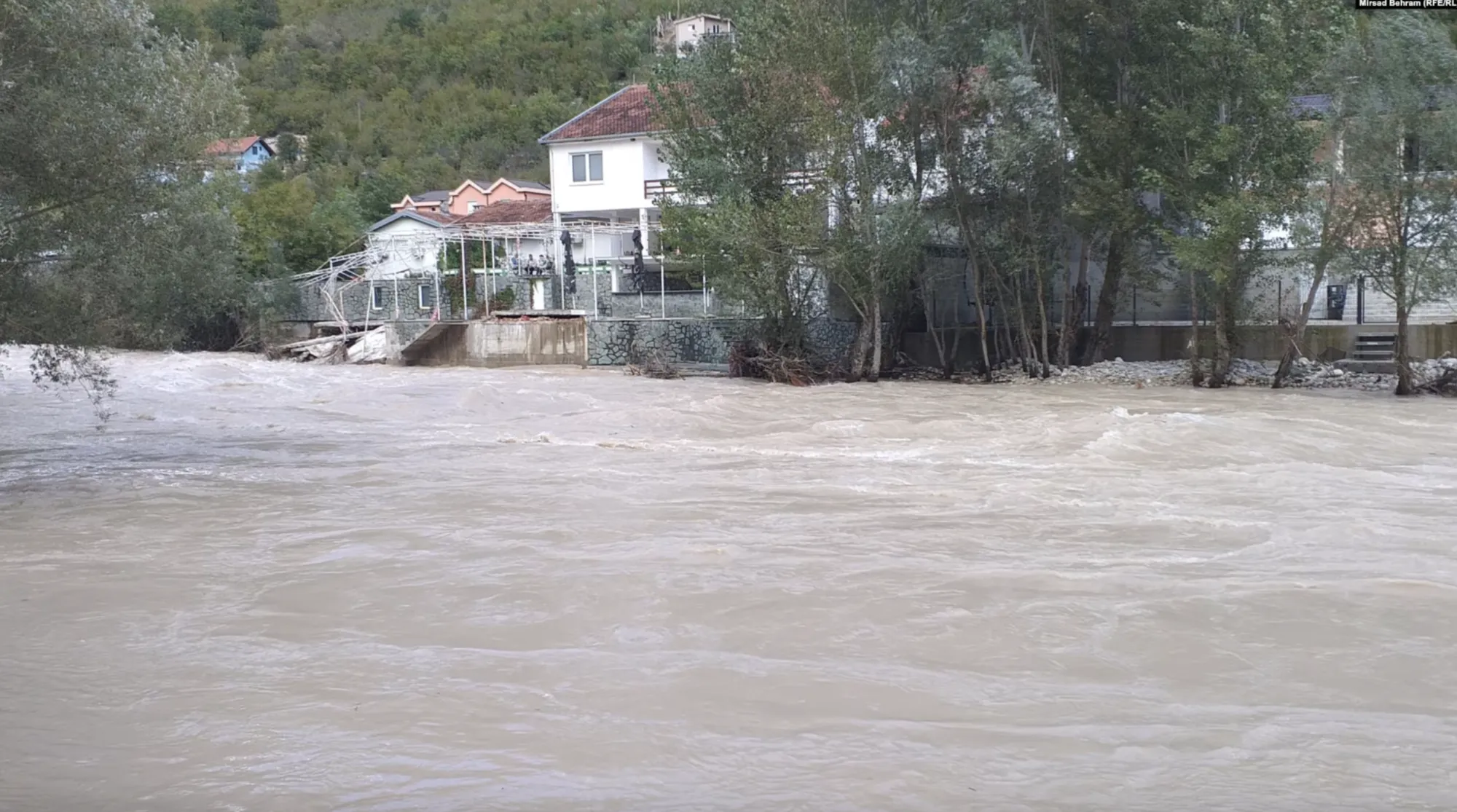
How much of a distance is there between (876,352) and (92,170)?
21.0 m

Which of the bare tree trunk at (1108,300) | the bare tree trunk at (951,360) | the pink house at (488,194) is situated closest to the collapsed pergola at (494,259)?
the bare tree trunk at (951,360)

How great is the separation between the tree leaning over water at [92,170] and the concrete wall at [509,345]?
2081 centimetres

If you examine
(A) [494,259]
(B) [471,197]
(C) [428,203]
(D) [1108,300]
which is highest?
(B) [471,197]

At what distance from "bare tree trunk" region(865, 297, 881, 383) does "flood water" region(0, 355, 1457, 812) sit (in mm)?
13111

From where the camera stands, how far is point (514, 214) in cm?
5012

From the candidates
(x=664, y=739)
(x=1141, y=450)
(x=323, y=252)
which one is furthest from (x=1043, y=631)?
(x=323, y=252)

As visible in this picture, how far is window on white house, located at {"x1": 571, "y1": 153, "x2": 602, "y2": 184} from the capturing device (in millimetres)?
45312

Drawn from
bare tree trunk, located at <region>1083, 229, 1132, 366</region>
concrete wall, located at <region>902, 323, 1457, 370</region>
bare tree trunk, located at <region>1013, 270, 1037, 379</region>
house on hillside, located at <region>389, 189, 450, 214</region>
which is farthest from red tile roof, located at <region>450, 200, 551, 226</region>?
bare tree trunk, located at <region>1083, 229, 1132, 366</region>

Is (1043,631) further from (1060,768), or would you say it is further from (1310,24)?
(1310,24)

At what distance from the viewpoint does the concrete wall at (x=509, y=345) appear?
35969 millimetres

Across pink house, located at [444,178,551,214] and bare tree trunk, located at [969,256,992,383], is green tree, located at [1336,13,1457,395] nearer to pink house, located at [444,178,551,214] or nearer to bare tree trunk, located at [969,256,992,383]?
bare tree trunk, located at [969,256,992,383]

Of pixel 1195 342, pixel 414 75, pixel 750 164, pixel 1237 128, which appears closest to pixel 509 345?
pixel 750 164

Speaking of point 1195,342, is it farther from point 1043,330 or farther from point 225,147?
point 225,147

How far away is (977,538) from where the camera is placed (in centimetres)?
1086
